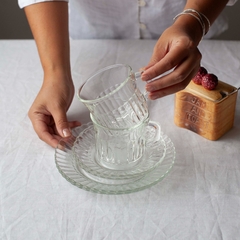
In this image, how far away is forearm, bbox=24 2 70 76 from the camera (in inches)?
29.6

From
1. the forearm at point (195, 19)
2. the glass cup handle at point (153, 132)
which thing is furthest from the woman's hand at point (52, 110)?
the forearm at point (195, 19)

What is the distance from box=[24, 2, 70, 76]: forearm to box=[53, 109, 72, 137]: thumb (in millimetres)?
127

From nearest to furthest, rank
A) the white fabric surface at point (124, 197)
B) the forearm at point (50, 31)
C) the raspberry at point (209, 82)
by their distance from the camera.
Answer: the white fabric surface at point (124, 197) → the raspberry at point (209, 82) → the forearm at point (50, 31)

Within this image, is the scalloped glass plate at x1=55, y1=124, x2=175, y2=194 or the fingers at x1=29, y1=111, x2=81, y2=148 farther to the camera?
the fingers at x1=29, y1=111, x2=81, y2=148

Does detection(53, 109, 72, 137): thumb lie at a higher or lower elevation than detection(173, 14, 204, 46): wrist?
lower

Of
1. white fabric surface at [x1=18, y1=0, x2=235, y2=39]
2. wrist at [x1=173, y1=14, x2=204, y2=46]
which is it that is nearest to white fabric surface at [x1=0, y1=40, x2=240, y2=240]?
wrist at [x1=173, y1=14, x2=204, y2=46]

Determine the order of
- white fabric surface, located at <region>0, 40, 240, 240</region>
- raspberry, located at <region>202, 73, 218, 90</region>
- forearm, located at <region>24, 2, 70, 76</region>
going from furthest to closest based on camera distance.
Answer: forearm, located at <region>24, 2, 70, 76</region> → raspberry, located at <region>202, 73, 218, 90</region> → white fabric surface, located at <region>0, 40, 240, 240</region>

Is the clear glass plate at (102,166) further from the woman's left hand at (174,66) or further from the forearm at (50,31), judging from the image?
the forearm at (50,31)

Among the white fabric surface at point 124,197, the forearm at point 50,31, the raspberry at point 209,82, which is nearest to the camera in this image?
the white fabric surface at point 124,197

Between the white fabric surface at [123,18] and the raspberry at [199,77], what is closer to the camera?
the raspberry at [199,77]

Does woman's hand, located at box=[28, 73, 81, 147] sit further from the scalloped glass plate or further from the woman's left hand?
the woman's left hand

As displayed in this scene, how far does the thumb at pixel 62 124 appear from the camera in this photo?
2.03 ft

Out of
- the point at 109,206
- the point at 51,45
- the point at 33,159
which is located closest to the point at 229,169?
the point at 109,206

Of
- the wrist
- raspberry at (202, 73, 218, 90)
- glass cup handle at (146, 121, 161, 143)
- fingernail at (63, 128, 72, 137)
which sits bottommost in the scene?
glass cup handle at (146, 121, 161, 143)
